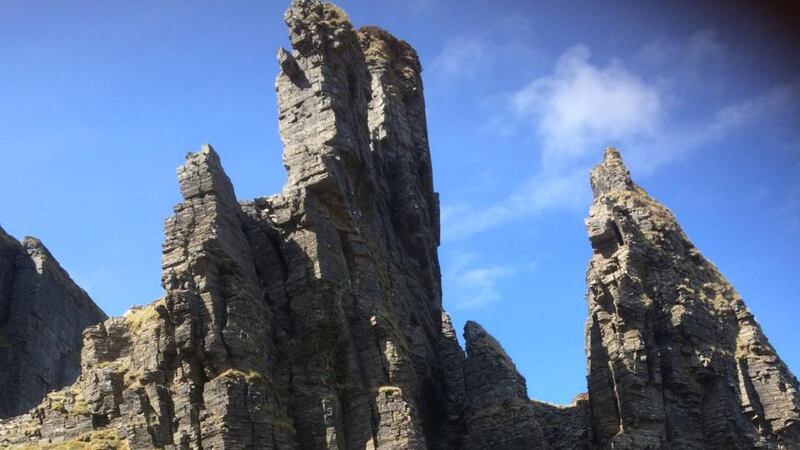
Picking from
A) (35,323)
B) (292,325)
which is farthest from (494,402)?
(35,323)

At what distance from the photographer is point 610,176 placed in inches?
3602

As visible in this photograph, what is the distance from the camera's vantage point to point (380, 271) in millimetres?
77125

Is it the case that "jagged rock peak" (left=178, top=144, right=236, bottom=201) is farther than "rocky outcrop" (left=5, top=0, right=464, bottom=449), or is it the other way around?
"jagged rock peak" (left=178, top=144, right=236, bottom=201)

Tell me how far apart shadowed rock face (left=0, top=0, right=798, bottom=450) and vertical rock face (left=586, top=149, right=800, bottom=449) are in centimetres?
13

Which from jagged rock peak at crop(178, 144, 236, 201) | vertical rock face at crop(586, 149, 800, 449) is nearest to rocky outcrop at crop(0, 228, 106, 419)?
jagged rock peak at crop(178, 144, 236, 201)

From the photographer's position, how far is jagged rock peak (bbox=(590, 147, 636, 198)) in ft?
298

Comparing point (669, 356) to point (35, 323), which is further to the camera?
point (35, 323)

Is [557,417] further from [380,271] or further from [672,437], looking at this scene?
[380,271]

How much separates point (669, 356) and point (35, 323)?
190 feet

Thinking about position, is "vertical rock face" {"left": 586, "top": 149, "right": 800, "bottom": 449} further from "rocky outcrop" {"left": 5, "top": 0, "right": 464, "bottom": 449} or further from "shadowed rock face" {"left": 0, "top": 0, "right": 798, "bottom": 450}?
"rocky outcrop" {"left": 5, "top": 0, "right": 464, "bottom": 449}

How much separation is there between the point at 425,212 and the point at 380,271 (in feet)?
62.3

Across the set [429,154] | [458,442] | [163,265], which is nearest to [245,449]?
[163,265]

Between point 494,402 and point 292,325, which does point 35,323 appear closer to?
point 292,325

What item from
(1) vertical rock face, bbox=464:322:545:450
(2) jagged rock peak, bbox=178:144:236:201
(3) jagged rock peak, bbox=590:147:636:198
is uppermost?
(3) jagged rock peak, bbox=590:147:636:198
